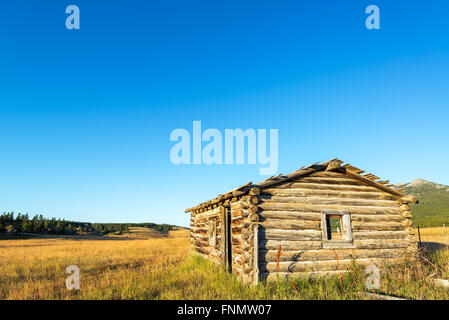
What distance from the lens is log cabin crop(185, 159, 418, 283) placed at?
8781 mm

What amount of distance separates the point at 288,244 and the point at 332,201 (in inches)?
101

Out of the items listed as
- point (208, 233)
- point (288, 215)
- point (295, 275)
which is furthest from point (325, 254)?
point (208, 233)

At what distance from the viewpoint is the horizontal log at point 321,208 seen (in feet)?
30.2

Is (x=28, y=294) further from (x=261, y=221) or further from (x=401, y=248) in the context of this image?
(x=401, y=248)

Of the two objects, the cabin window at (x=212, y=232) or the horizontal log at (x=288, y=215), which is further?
the cabin window at (x=212, y=232)

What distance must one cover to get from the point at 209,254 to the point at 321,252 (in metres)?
5.55

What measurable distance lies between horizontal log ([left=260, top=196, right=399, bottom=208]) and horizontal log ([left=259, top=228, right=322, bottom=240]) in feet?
3.32

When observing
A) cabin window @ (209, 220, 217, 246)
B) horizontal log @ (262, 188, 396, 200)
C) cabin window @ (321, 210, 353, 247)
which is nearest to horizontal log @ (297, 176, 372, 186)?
horizontal log @ (262, 188, 396, 200)

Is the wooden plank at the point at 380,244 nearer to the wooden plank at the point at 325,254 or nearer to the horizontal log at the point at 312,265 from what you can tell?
the wooden plank at the point at 325,254

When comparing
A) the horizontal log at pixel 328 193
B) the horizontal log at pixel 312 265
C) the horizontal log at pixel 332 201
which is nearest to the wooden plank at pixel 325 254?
the horizontal log at pixel 312 265

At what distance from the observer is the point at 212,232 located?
42.1ft

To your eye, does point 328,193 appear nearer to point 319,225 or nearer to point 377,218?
point 319,225

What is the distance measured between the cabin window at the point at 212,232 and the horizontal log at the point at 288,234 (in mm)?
3734
